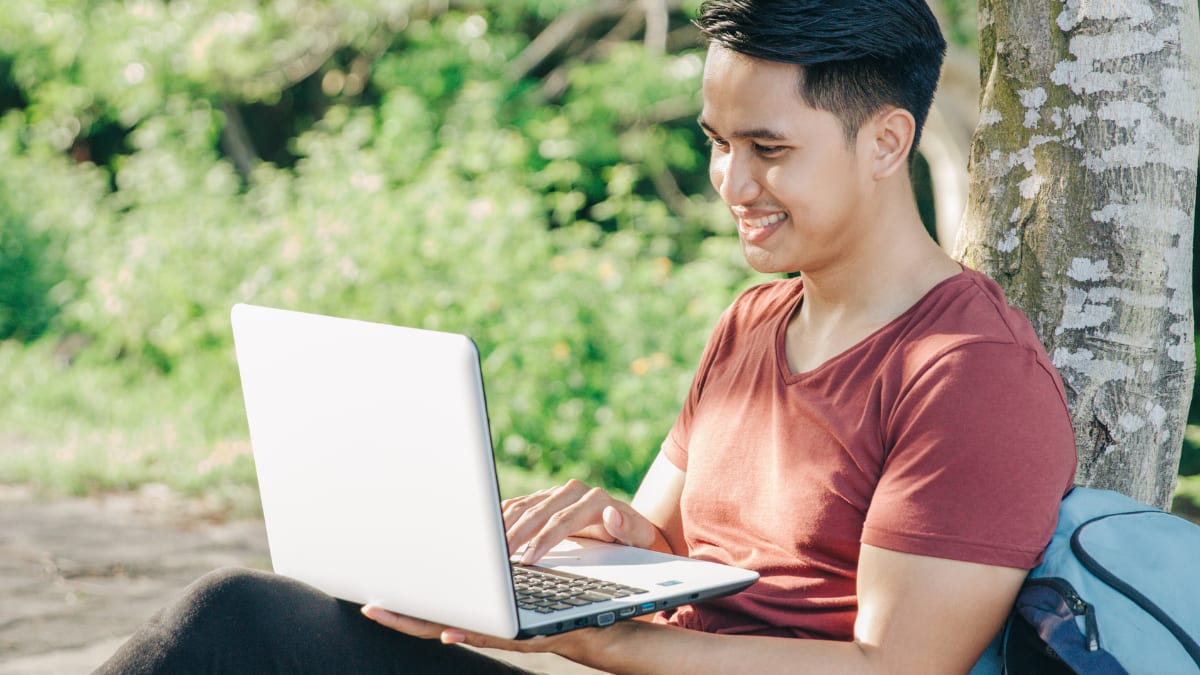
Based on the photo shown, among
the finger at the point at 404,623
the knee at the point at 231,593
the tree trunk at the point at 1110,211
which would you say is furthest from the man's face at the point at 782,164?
the knee at the point at 231,593

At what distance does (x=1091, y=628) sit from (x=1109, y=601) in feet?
0.14

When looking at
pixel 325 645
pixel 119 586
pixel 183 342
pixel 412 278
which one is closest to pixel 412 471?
pixel 325 645

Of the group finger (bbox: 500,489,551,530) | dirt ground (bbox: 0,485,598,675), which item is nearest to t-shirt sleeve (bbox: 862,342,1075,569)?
finger (bbox: 500,489,551,530)

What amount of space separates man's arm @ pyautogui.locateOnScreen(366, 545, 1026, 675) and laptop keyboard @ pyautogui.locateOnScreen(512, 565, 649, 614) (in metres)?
0.04

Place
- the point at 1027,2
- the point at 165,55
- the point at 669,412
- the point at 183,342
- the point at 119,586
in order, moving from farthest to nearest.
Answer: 1. the point at 165,55
2. the point at 183,342
3. the point at 669,412
4. the point at 119,586
5. the point at 1027,2

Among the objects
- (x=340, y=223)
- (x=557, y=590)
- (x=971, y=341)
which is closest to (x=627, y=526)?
(x=557, y=590)

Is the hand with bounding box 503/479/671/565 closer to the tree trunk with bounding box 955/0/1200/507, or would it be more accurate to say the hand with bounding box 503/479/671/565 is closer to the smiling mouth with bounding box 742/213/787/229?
the smiling mouth with bounding box 742/213/787/229

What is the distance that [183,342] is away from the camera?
6.33 m

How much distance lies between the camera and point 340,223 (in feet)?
19.3

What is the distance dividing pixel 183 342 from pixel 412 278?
146cm

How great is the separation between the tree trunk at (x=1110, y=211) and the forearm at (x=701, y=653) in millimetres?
661

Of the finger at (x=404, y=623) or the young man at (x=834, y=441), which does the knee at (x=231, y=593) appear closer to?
the young man at (x=834, y=441)

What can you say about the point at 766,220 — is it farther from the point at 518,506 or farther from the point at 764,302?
the point at 518,506

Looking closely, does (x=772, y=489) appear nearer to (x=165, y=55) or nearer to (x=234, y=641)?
(x=234, y=641)
